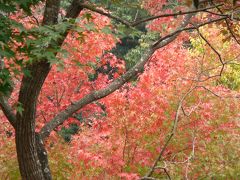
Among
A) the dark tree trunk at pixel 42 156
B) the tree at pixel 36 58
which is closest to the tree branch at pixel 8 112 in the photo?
the tree at pixel 36 58

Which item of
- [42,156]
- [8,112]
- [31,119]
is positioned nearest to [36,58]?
[31,119]

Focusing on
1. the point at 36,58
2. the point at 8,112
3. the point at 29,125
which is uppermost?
the point at 36,58

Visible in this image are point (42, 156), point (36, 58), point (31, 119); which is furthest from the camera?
point (42, 156)

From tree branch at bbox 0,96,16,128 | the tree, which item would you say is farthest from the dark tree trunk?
tree branch at bbox 0,96,16,128

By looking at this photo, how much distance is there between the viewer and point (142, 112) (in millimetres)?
7934

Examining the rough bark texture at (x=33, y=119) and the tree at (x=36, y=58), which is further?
the rough bark texture at (x=33, y=119)

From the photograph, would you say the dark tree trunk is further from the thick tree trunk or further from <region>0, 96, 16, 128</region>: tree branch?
<region>0, 96, 16, 128</region>: tree branch

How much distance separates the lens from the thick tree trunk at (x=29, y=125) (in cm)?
443

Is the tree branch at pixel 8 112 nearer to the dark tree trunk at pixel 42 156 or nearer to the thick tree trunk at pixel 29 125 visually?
the thick tree trunk at pixel 29 125

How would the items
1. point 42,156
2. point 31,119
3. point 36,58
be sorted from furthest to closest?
point 42,156 → point 31,119 → point 36,58

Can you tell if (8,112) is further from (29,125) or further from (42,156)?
(42,156)

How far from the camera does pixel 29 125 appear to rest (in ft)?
15.4

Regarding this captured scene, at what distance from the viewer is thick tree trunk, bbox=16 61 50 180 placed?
443 cm

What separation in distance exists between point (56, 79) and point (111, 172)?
15.3 feet
